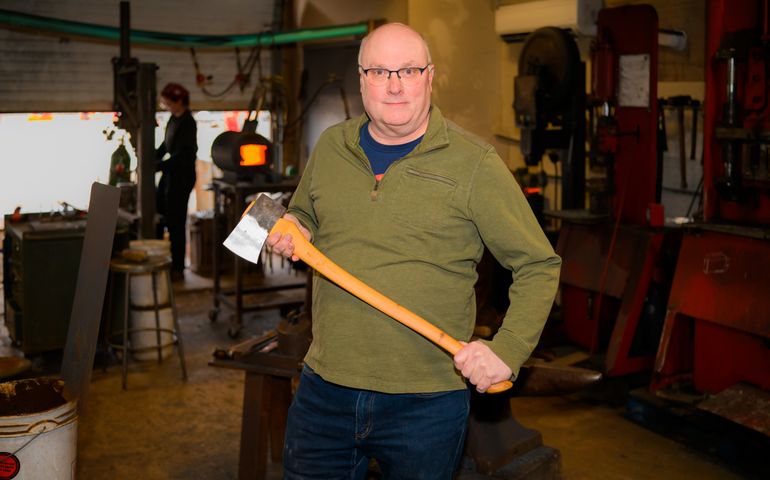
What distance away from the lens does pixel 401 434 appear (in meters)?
2.23

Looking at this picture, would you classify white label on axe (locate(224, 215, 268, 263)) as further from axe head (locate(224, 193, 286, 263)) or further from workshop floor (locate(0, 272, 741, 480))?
workshop floor (locate(0, 272, 741, 480))

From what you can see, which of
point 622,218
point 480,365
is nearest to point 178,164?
point 622,218

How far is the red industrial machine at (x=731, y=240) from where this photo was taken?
13.8 ft

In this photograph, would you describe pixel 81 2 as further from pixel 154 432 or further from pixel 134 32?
pixel 154 432

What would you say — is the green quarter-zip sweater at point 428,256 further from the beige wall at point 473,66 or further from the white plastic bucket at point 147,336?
the beige wall at point 473,66

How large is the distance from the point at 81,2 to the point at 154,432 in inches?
216

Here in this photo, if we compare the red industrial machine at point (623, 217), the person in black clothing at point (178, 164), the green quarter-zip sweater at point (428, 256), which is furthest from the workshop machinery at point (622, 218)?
the person in black clothing at point (178, 164)

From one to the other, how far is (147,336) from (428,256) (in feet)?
12.6

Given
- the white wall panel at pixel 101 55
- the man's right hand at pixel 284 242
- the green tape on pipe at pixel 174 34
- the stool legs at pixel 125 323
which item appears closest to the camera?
the man's right hand at pixel 284 242

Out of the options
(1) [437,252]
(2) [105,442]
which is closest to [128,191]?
(2) [105,442]

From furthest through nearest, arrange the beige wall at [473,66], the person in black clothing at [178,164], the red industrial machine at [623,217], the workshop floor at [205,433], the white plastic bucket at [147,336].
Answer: the person in black clothing at [178,164] < the beige wall at [473,66] < the white plastic bucket at [147,336] < the red industrial machine at [623,217] < the workshop floor at [205,433]

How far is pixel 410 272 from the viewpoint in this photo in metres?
2.24

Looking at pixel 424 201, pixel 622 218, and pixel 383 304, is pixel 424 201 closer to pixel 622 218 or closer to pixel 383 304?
pixel 383 304

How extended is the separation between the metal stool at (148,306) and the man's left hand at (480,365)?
3.49 meters
